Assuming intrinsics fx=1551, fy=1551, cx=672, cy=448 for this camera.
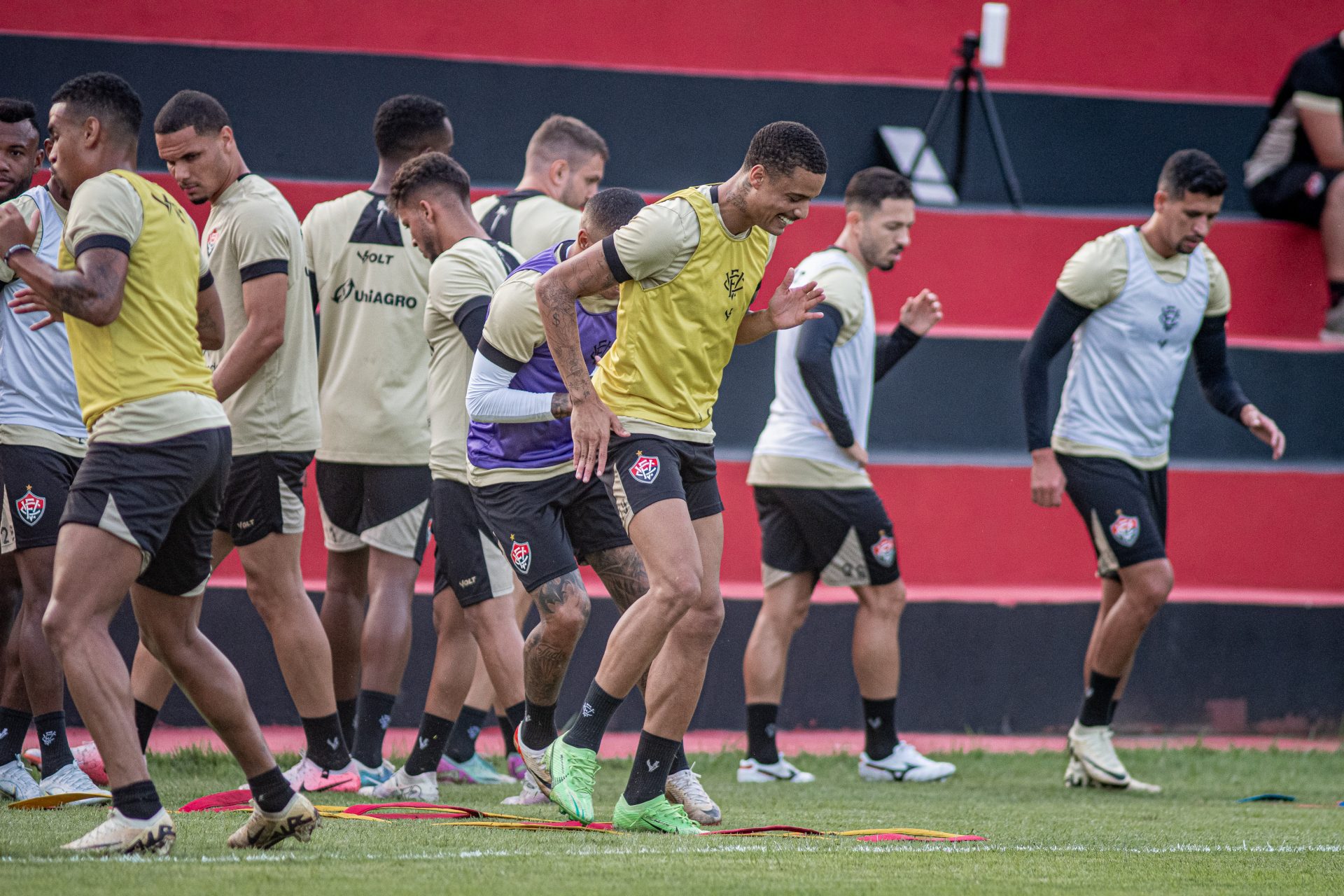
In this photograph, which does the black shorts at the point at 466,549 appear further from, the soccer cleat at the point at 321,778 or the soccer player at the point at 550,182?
the soccer player at the point at 550,182

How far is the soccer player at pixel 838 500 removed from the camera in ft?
22.5

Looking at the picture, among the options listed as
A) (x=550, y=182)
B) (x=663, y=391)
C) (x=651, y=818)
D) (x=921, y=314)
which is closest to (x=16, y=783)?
(x=651, y=818)

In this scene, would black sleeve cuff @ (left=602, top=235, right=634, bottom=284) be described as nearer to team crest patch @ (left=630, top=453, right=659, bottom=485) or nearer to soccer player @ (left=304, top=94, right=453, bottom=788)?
team crest patch @ (left=630, top=453, right=659, bottom=485)

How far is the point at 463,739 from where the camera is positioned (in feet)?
21.0

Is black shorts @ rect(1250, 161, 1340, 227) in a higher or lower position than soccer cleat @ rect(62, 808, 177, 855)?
higher

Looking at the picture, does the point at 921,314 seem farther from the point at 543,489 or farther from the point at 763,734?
the point at 543,489

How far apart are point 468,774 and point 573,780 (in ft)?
5.62

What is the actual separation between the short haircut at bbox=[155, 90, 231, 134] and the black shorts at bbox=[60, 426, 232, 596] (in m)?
1.59

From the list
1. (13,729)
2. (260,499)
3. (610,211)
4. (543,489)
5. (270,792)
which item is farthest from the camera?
(13,729)

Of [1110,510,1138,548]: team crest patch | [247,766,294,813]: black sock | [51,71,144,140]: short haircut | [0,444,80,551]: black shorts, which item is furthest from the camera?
[1110,510,1138,548]: team crest patch

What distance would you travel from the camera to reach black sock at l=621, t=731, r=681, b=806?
4.77 meters

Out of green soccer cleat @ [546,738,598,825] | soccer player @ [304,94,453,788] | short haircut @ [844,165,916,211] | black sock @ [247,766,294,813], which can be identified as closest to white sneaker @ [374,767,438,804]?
soccer player @ [304,94,453,788]

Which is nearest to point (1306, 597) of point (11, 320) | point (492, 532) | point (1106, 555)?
point (1106, 555)

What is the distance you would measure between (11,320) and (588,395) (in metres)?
2.42
